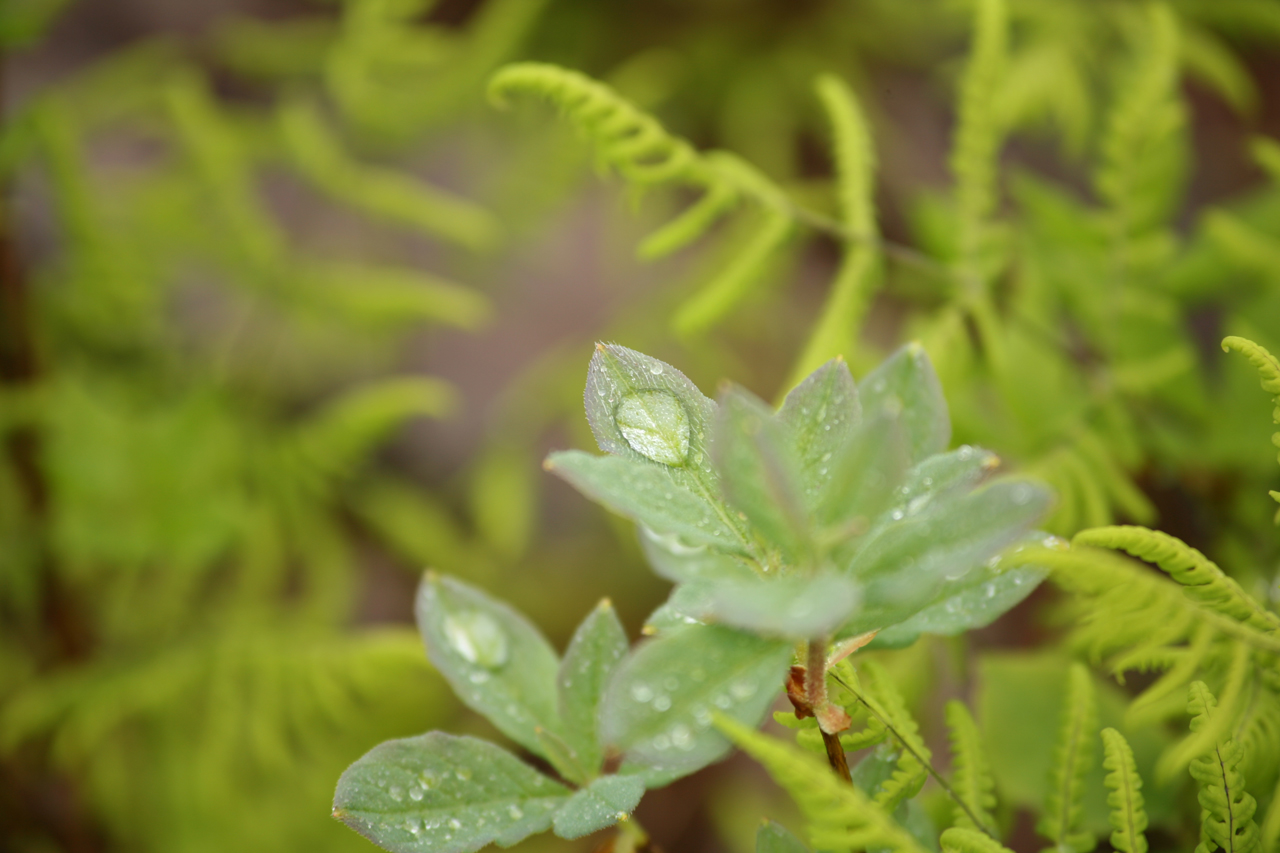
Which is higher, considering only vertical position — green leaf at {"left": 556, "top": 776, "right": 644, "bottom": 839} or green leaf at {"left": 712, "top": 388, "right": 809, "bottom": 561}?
green leaf at {"left": 712, "top": 388, "right": 809, "bottom": 561}

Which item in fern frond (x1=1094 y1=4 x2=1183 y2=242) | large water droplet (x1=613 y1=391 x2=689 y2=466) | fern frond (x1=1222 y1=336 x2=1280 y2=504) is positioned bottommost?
large water droplet (x1=613 y1=391 x2=689 y2=466)

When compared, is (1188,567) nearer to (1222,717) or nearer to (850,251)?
(1222,717)

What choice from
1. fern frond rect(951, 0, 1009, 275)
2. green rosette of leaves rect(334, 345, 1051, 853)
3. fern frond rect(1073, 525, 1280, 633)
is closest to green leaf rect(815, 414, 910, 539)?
green rosette of leaves rect(334, 345, 1051, 853)

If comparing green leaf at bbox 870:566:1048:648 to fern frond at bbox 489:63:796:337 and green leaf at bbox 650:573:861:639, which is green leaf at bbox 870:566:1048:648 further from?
fern frond at bbox 489:63:796:337

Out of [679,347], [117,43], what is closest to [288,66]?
[117,43]

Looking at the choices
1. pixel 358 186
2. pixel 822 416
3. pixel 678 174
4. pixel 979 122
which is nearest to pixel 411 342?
pixel 358 186
